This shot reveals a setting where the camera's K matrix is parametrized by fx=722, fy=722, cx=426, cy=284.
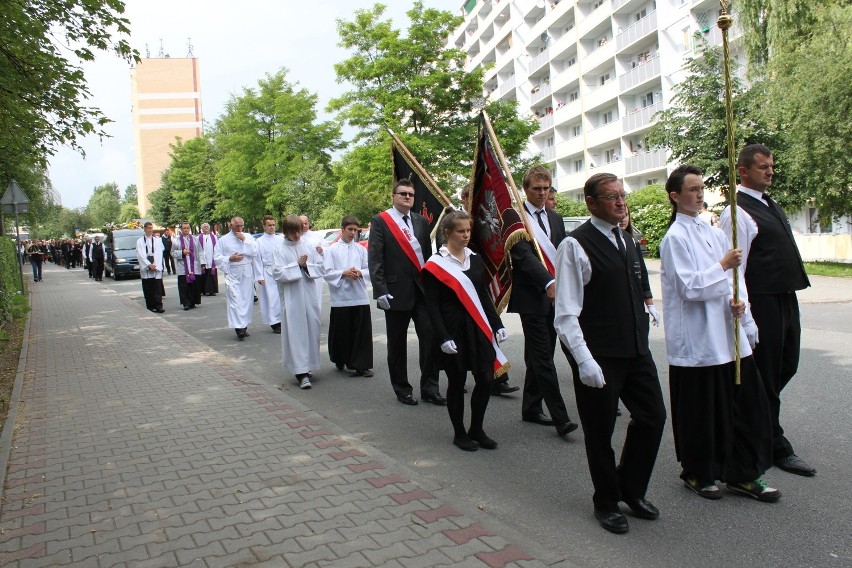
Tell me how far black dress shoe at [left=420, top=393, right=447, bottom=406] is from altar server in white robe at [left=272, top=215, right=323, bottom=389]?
1.65 m

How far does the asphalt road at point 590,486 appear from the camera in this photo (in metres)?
3.66

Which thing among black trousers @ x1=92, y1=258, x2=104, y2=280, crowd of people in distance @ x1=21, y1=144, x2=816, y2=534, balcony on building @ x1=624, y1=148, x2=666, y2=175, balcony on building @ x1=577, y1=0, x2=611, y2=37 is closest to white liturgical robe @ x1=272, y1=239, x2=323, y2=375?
crowd of people in distance @ x1=21, y1=144, x2=816, y2=534

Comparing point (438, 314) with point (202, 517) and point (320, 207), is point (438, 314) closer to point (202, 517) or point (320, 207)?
point (202, 517)

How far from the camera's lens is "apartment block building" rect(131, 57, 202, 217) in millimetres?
115562

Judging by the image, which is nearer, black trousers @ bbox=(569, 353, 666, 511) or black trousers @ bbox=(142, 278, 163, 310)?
black trousers @ bbox=(569, 353, 666, 511)

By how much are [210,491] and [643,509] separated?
8.97 ft

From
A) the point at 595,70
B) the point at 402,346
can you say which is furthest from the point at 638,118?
the point at 402,346

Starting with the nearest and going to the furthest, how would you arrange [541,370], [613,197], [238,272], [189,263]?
1. [613,197]
2. [541,370]
3. [238,272]
4. [189,263]

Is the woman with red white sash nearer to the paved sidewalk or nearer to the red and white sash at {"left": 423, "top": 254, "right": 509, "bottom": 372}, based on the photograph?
the red and white sash at {"left": 423, "top": 254, "right": 509, "bottom": 372}

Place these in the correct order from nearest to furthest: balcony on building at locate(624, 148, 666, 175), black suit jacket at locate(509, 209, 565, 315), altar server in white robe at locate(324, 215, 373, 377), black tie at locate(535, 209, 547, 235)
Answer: black suit jacket at locate(509, 209, 565, 315)
black tie at locate(535, 209, 547, 235)
altar server in white robe at locate(324, 215, 373, 377)
balcony on building at locate(624, 148, 666, 175)

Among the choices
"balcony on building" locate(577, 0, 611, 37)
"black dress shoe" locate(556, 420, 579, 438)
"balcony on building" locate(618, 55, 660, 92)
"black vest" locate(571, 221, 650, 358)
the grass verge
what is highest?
"balcony on building" locate(577, 0, 611, 37)

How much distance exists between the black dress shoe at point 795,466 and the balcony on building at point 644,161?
123 ft

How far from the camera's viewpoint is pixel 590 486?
4.62 metres

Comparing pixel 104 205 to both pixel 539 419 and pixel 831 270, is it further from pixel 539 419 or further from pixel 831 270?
pixel 539 419
